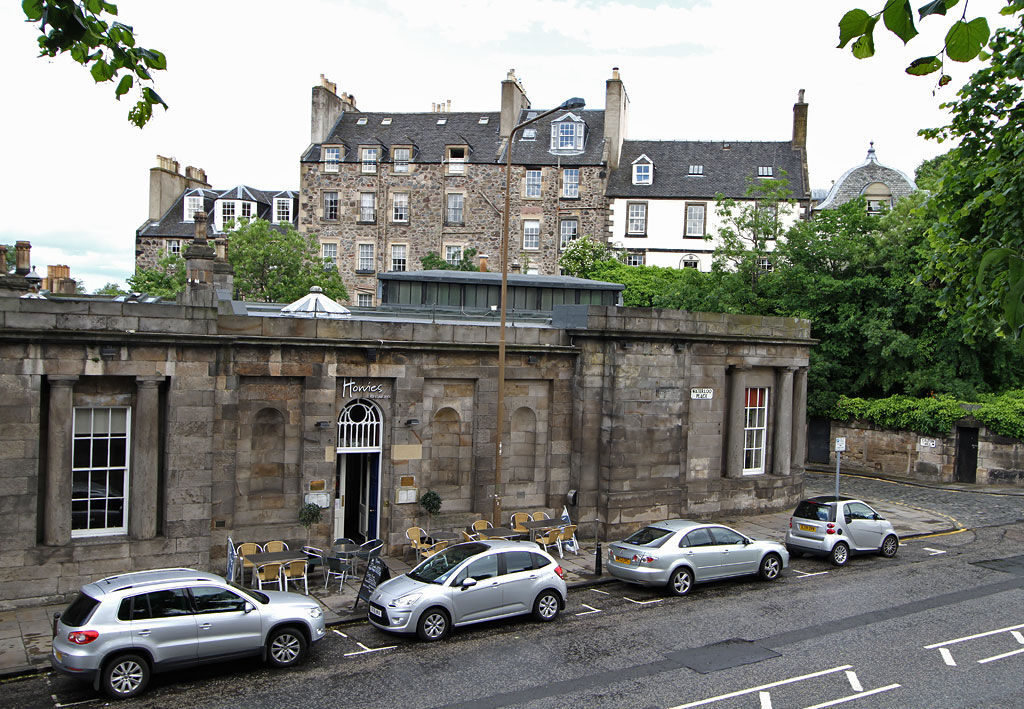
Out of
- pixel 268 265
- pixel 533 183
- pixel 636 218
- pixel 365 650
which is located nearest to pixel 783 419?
pixel 365 650

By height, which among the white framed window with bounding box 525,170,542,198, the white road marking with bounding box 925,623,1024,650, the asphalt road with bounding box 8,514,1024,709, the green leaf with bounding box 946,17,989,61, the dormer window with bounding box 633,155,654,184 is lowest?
the asphalt road with bounding box 8,514,1024,709

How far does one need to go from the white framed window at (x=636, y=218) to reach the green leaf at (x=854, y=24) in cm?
4824

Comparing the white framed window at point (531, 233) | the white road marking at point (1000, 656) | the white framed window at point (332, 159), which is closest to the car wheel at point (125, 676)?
the white road marking at point (1000, 656)

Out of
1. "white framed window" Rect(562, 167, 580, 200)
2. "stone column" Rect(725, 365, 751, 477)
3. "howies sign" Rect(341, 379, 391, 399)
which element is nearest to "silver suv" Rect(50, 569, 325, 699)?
"howies sign" Rect(341, 379, 391, 399)

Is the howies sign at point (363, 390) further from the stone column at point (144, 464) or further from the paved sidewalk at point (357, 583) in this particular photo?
the stone column at point (144, 464)

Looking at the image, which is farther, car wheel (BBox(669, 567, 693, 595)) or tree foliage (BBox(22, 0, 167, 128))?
car wheel (BBox(669, 567, 693, 595))

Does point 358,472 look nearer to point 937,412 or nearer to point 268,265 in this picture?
point 937,412

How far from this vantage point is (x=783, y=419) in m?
26.1

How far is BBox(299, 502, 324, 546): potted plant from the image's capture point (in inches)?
719

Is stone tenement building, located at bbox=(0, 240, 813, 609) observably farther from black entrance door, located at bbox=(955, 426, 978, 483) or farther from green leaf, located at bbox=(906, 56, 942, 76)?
green leaf, located at bbox=(906, 56, 942, 76)

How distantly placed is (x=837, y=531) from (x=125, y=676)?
16.0m

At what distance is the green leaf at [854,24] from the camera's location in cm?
389

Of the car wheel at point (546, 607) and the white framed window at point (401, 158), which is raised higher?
the white framed window at point (401, 158)

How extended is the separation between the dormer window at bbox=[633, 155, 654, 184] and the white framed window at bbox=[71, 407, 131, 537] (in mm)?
40682
